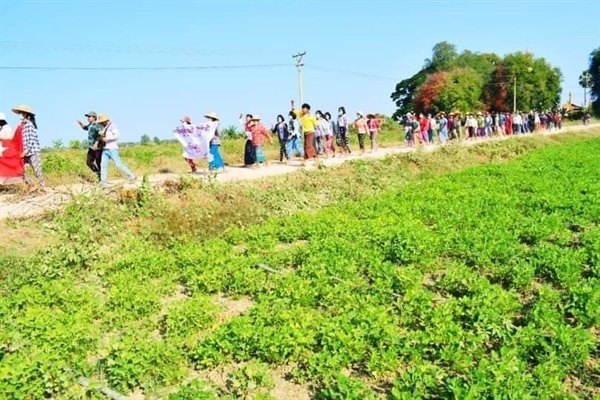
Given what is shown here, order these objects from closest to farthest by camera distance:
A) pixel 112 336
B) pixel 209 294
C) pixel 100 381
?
pixel 100 381, pixel 112 336, pixel 209 294

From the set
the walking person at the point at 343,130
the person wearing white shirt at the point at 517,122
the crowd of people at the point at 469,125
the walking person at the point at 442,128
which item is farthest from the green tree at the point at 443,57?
the walking person at the point at 343,130

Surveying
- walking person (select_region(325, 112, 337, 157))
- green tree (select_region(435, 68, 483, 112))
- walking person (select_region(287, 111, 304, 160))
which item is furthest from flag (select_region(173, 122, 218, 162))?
green tree (select_region(435, 68, 483, 112))

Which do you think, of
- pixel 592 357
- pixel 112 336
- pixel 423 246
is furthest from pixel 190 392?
pixel 423 246

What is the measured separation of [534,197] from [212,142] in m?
8.61

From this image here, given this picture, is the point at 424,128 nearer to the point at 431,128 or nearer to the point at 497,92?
the point at 431,128

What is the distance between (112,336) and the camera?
5.71 metres

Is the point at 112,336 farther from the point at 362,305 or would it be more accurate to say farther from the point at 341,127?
the point at 341,127

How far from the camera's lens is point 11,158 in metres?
11.8

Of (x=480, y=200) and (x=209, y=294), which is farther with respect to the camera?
(x=480, y=200)

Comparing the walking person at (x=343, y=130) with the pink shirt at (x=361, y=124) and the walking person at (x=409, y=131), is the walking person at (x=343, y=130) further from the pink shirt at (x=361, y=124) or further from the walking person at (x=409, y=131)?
the walking person at (x=409, y=131)

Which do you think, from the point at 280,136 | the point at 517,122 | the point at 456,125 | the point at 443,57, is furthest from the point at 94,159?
the point at 443,57

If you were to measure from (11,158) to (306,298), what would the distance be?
876 cm

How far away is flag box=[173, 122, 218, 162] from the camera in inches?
592

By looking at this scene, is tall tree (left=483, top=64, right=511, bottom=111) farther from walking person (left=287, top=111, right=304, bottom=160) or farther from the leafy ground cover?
walking person (left=287, top=111, right=304, bottom=160)
